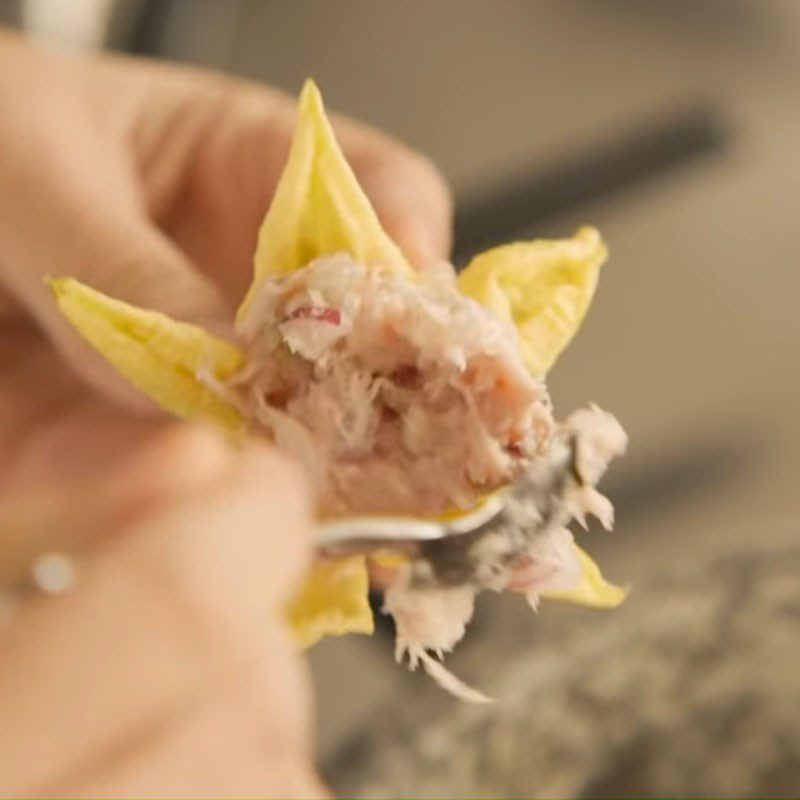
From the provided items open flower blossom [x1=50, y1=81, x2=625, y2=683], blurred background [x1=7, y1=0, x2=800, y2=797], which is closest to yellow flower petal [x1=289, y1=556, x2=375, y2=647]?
open flower blossom [x1=50, y1=81, x2=625, y2=683]

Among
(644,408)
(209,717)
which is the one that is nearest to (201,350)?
(209,717)

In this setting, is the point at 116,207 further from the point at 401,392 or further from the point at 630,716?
the point at 630,716

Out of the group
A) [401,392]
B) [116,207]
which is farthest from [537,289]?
[116,207]

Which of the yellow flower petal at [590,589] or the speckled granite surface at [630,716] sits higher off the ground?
the yellow flower petal at [590,589]

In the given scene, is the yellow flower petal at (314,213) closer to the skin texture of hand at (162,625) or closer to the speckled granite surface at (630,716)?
the skin texture of hand at (162,625)

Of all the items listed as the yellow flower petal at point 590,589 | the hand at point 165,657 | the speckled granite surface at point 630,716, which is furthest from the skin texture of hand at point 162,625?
the speckled granite surface at point 630,716

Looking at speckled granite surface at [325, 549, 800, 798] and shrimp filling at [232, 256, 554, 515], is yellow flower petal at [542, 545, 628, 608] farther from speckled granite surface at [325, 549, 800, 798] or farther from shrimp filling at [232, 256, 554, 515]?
A: speckled granite surface at [325, 549, 800, 798]
